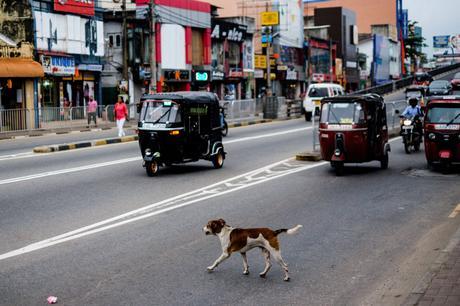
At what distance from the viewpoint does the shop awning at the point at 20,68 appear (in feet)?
121

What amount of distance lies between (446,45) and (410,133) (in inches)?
6909

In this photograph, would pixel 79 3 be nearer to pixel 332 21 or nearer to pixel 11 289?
pixel 11 289

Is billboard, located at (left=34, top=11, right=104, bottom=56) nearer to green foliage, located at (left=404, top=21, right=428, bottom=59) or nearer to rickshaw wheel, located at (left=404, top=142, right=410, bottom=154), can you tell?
rickshaw wheel, located at (left=404, top=142, right=410, bottom=154)

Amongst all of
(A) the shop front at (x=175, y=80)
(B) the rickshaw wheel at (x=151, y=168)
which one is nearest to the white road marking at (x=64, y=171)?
(B) the rickshaw wheel at (x=151, y=168)

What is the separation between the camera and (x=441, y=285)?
312 inches

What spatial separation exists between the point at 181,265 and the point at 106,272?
38.8 inches

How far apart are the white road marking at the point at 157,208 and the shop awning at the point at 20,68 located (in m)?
21.5

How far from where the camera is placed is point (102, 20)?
47344 mm

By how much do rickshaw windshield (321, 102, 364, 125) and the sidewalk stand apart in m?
9.16

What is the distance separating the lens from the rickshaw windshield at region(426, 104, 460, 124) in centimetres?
1889

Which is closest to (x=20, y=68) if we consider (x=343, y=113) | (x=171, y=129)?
(x=171, y=129)

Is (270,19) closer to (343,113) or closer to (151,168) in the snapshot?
(343,113)

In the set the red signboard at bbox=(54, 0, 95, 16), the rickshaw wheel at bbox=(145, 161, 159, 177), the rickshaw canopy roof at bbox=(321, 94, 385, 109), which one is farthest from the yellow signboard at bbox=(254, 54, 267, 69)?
the rickshaw wheel at bbox=(145, 161, 159, 177)

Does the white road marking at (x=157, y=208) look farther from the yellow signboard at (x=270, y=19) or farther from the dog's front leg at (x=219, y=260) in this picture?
the yellow signboard at (x=270, y=19)
